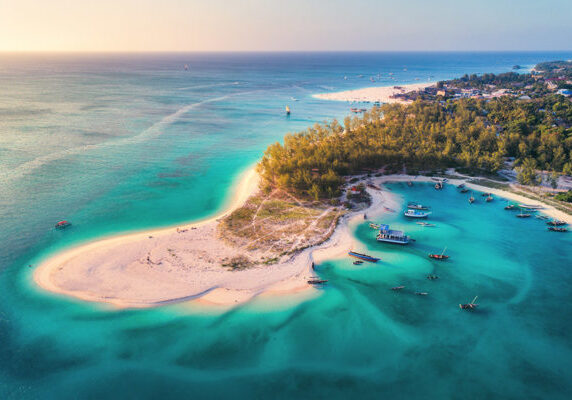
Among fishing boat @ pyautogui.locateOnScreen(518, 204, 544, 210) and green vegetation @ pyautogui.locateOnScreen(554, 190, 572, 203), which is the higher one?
green vegetation @ pyautogui.locateOnScreen(554, 190, 572, 203)

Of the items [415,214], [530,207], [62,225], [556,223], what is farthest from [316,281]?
[530,207]

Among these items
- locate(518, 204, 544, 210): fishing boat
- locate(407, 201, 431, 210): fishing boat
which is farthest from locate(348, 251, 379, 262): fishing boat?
locate(518, 204, 544, 210): fishing boat

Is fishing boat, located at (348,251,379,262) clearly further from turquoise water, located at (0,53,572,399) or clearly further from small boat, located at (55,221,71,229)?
small boat, located at (55,221,71,229)

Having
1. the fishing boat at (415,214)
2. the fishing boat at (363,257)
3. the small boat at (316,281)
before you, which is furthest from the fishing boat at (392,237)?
the small boat at (316,281)

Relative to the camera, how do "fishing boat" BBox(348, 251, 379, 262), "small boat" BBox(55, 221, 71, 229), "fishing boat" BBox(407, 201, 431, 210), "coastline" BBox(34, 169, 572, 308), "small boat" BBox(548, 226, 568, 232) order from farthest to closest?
"fishing boat" BBox(407, 201, 431, 210), "small boat" BBox(548, 226, 568, 232), "small boat" BBox(55, 221, 71, 229), "fishing boat" BBox(348, 251, 379, 262), "coastline" BBox(34, 169, 572, 308)

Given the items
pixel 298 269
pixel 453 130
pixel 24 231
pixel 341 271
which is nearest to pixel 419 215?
pixel 341 271

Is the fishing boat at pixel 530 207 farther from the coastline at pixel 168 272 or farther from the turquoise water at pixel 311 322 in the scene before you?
the coastline at pixel 168 272

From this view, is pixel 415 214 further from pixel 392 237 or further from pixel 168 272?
pixel 168 272

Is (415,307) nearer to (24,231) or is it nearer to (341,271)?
(341,271)
